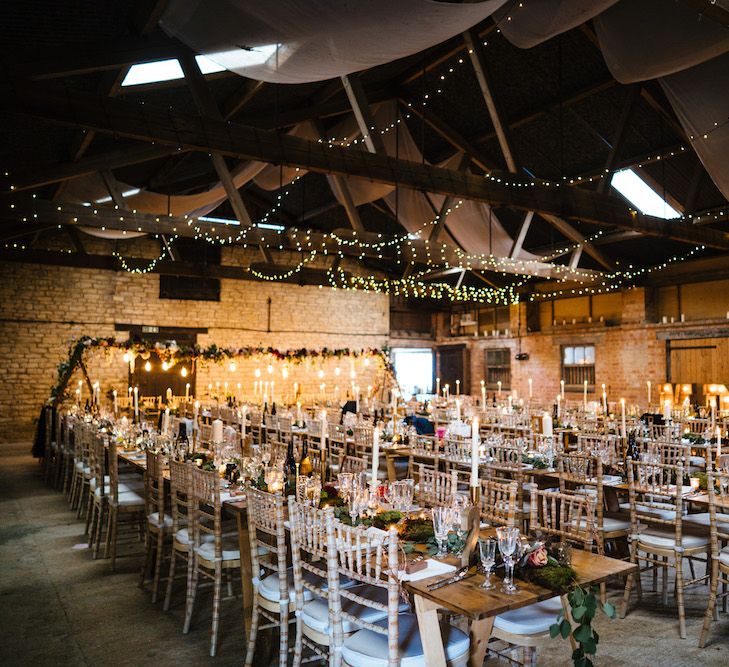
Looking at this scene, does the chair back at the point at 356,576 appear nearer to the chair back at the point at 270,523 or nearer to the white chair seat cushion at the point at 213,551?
the chair back at the point at 270,523

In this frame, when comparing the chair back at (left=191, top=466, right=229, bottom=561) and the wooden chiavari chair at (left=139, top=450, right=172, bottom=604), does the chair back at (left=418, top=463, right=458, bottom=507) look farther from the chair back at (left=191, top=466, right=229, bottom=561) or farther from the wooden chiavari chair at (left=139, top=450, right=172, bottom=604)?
the wooden chiavari chair at (left=139, top=450, right=172, bottom=604)

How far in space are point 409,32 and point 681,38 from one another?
8.39 ft

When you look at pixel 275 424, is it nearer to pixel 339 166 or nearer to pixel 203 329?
pixel 339 166

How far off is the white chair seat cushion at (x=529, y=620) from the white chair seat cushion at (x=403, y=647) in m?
0.18

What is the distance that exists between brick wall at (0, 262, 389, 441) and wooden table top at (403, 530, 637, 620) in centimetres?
1104

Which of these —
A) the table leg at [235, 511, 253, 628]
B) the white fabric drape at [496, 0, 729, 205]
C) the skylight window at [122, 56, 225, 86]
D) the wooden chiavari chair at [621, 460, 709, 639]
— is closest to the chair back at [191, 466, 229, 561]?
the table leg at [235, 511, 253, 628]

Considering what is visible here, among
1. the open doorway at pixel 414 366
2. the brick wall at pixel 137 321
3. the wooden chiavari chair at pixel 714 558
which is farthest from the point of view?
the open doorway at pixel 414 366

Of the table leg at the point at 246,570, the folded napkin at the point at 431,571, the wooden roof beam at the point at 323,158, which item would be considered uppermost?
the wooden roof beam at the point at 323,158

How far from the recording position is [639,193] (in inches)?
466

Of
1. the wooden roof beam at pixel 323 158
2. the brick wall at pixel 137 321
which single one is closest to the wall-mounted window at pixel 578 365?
the brick wall at pixel 137 321

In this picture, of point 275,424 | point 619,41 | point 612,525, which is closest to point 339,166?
point 619,41

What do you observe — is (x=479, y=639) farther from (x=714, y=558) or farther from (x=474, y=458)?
(x=714, y=558)

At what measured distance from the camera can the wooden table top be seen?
2.18 meters

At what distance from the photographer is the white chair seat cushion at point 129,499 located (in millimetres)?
5102
